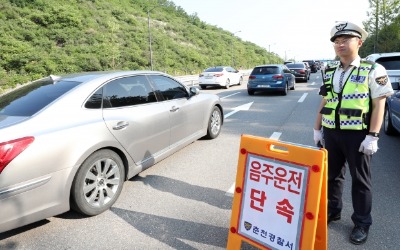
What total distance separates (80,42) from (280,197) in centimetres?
3592

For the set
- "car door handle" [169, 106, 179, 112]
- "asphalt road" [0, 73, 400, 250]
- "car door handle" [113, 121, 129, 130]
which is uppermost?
"car door handle" [169, 106, 179, 112]

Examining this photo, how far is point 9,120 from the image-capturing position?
2.85m

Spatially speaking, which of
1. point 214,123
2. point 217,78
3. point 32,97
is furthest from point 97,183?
point 217,78

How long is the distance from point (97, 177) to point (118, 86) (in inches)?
47.7

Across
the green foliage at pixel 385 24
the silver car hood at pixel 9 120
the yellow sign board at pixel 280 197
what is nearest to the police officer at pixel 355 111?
the yellow sign board at pixel 280 197

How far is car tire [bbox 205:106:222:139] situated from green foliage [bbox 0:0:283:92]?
19445mm

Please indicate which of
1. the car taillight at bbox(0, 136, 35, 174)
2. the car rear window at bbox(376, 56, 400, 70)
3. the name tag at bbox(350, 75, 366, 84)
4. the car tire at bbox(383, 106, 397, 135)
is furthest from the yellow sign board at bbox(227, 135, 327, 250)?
the car rear window at bbox(376, 56, 400, 70)

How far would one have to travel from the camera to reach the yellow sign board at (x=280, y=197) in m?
2.08

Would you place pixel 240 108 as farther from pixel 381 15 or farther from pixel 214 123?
pixel 381 15

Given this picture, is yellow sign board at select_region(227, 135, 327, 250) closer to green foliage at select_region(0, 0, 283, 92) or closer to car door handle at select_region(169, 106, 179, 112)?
car door handle at select_region(169, 106, 179, 112)

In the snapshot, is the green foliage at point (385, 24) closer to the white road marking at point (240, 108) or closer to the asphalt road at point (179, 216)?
the white road marking at point (240, 108)

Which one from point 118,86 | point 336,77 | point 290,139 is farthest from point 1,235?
point 290,139

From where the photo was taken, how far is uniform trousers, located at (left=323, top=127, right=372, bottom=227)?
257 centimetres

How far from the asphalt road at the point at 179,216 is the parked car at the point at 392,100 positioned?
0.70 metres
